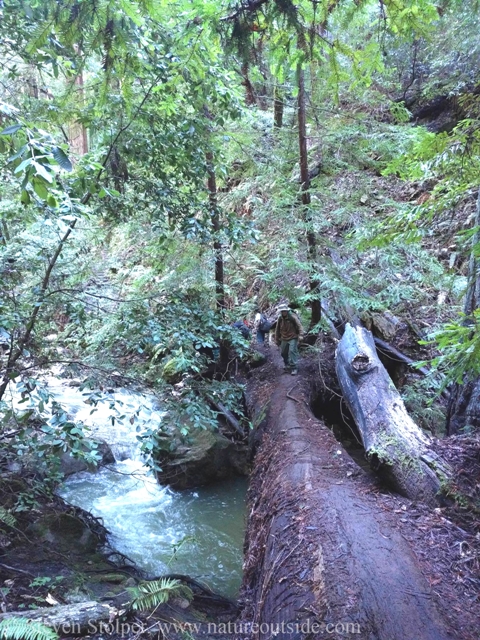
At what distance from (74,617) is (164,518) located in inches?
184

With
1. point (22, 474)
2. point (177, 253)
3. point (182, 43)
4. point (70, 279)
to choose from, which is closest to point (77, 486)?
point (22, 474)

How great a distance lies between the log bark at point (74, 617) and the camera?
8.96ft

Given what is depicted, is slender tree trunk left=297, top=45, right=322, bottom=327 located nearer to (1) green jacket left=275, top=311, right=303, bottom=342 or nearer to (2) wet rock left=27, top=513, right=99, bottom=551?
(1) green jacket left=275, top=311, right=303, bottom=342

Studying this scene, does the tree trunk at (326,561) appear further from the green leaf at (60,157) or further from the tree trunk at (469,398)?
the green leaf at (60,157)

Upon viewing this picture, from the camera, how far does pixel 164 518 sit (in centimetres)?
725

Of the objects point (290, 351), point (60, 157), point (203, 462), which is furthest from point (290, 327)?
point (60, 157)

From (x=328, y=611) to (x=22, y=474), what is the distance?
408 cm

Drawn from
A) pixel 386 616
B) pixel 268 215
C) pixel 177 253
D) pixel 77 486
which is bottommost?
pixel 77 486

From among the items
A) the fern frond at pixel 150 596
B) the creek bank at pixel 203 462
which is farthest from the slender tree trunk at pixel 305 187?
the fern frond at pixel 150 596

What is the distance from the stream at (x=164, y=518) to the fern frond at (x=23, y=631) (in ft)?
8.63

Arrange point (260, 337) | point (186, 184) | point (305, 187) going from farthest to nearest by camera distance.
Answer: point (260, 337) < point (305, 187) < point (186, 184)

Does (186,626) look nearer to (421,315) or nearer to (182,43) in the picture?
(182,43)

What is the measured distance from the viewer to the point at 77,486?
7898 millimetres

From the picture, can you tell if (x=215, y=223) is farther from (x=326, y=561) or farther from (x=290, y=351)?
(x=326, y=561)
